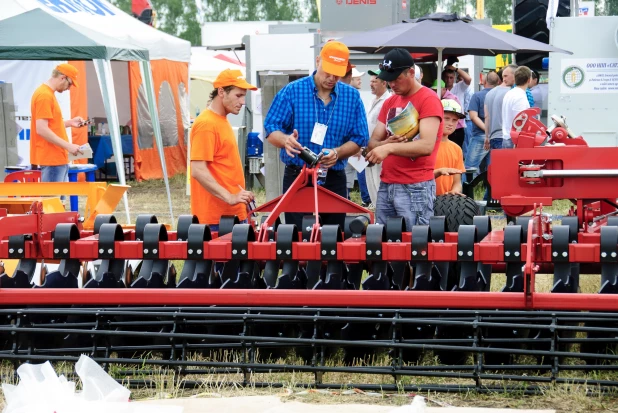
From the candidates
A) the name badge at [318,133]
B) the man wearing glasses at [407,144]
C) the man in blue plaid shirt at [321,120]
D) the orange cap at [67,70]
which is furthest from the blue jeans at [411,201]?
the orange cap at [67,70]

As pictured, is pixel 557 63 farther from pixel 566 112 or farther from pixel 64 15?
pixel 64 15

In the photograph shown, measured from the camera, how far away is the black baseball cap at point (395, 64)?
5.82 meters

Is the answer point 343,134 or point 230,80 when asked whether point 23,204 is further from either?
point 343,134

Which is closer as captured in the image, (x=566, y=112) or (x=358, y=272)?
(x=358, y=272)

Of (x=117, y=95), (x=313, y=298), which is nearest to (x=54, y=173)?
(x=313, y=298)

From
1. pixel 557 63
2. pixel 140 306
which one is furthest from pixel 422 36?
pixel 140 306

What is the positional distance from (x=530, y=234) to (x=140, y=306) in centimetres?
181

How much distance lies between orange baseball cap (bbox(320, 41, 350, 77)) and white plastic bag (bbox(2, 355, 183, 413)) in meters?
2.93

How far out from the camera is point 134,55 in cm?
1052

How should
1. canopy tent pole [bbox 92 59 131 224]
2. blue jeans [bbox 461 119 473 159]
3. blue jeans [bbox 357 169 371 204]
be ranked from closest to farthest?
1. canopy tent pole [bbox 92 59 131 224]
2. blue jeans [bbox 357 169 371 204]
3. blue jeans [bbox 461 119 473 159]

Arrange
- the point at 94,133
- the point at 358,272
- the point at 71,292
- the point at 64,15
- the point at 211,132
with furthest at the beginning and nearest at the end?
the point at 94,133, the point at 64,15, the point at 211,132, the point at 358,272, the point at 71,292

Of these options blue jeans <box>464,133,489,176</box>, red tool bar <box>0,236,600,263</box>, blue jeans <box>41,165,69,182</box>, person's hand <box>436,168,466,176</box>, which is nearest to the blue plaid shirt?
person's hand <box>436,168,466,176</box>

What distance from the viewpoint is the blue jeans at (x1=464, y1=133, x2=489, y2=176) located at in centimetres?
1310

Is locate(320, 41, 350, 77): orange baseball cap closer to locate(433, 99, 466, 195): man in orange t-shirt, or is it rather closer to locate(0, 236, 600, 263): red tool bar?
locate(0, 236, 600, 263): red tool bar
